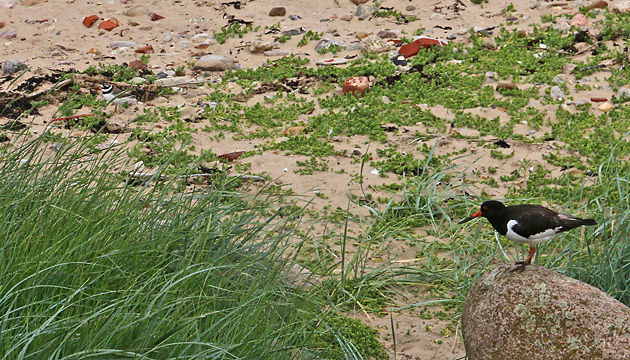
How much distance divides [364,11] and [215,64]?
2.23 m

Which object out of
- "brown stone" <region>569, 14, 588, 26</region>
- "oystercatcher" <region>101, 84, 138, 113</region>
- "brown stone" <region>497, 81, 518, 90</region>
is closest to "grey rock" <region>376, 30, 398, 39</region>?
"brown stone" <region>497, 81, 518, 90</region>

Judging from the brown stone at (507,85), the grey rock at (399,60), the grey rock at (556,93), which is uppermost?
the grey rock at (556,93)

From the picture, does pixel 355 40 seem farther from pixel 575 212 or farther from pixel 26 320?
pixel 26 320

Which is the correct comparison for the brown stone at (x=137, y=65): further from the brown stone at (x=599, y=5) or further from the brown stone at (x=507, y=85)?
the brown stone at (x=599, y=5)

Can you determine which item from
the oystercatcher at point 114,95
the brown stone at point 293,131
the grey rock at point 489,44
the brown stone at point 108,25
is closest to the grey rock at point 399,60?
the grey rock at point 489,44

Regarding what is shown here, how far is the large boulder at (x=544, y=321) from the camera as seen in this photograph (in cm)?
277

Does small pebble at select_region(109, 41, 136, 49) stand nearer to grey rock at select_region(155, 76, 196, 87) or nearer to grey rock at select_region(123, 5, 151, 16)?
grey rock at select_region(123, 5, 151, 16)

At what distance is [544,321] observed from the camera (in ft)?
9.31

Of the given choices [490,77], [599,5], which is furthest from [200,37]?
[599,5]

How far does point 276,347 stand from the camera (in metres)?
2.72

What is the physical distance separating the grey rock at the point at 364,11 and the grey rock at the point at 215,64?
195 centimetres

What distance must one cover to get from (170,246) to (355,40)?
17.6 ft

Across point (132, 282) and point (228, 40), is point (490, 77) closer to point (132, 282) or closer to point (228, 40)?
point (228, 40)

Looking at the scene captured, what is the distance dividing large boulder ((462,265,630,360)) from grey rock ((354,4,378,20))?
6.15 metres
